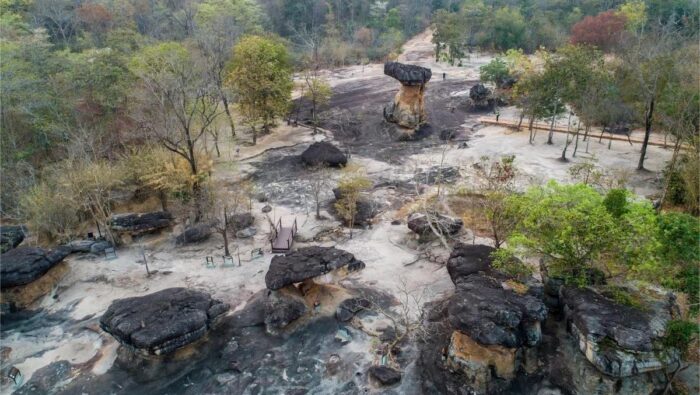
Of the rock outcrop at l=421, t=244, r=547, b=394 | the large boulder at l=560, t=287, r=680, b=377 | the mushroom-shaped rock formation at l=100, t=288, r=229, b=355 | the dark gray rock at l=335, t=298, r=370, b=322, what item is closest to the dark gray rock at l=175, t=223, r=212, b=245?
the mushroom-shaped rock formation at l=100, t=288, r=229, b=355

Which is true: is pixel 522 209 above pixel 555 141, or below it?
above

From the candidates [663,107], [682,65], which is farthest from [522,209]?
[682,65]

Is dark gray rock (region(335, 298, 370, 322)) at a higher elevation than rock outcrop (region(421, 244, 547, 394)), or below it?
below

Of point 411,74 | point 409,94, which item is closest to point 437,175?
point 411,74

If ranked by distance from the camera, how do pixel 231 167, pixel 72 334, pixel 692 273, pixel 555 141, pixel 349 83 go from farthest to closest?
1. pixel 349 83
2. pixel 555 141
3. pixel 231 167
4. pixel 72 334
5. pixel 692 273

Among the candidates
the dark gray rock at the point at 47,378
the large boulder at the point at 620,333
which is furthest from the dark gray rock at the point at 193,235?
the large boulder at the point at 620,333

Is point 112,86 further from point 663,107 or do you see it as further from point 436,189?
point 663,107

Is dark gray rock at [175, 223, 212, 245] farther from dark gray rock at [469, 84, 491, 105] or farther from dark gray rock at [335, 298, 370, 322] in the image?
dark gray rock at [469, 84, 491, 105]
